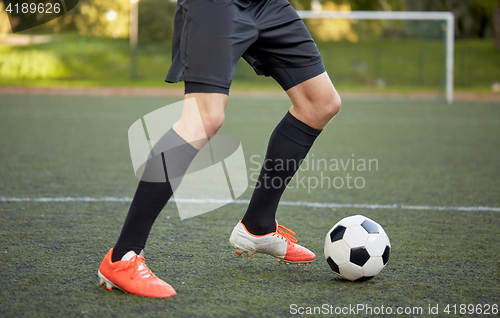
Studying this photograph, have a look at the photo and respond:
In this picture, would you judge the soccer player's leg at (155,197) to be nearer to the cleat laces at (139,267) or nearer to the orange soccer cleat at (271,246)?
the cleat laces at (139,267)

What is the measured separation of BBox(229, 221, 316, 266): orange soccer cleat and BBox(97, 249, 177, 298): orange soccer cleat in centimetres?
43

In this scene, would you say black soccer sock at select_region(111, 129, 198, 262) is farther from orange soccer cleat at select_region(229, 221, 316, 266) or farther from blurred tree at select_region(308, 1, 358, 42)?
blurred tree at select_region(308, 1, 358, 42)

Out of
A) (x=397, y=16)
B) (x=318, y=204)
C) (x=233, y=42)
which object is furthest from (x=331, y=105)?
(x=397, y=16)

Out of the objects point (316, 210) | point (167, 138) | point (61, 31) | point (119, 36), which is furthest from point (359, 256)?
point (61, 31)

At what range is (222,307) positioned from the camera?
65.7 inches

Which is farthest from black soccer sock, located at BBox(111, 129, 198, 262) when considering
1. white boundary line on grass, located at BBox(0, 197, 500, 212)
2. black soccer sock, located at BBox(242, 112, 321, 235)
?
white boundary line on grass, located at BBox(0, 197, 500, 212)

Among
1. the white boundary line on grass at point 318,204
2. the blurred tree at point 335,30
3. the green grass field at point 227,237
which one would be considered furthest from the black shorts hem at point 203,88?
the blurred tree at point 335,30

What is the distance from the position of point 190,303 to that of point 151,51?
2422cm

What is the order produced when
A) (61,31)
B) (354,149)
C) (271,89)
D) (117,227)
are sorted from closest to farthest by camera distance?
1. (117,227)
2. (354,149)
3. (271,89)
4. (61,31)

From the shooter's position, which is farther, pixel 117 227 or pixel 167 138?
pixel 117 227

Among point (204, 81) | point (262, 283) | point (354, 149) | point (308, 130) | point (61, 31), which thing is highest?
point (204, 81)

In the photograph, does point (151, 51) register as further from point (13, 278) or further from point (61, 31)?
point (13, 278)

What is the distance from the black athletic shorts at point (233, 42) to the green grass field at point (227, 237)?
748 mm

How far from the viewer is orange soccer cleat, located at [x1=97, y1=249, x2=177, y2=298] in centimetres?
174
